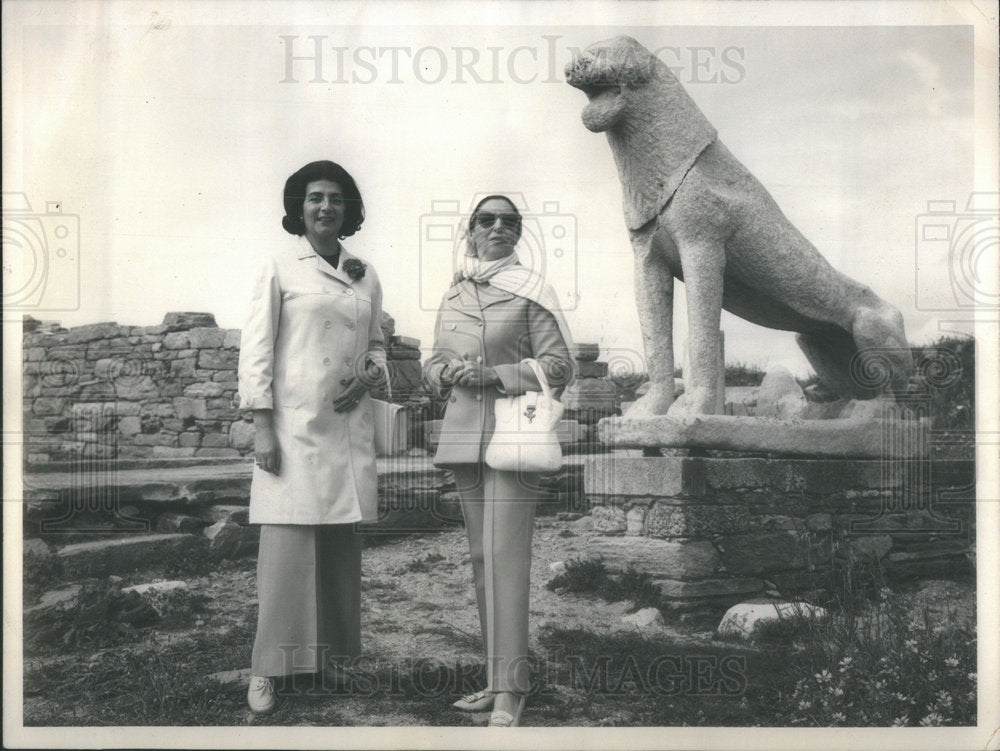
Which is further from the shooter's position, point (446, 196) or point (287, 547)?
point (446, 196)

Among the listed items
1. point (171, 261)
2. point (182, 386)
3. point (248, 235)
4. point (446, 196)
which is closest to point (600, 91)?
point (446, 196)

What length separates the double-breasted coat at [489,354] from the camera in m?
4.14

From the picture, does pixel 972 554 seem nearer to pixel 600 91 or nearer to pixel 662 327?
pixel 662 327

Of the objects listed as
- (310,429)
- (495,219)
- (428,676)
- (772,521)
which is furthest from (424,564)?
(495,219)

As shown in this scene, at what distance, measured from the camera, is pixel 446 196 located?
207 inches

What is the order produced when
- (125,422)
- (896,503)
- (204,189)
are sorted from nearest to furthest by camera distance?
(896,503) → (204,189) → (125,422)

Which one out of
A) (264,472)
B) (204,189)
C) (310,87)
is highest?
(310,87)

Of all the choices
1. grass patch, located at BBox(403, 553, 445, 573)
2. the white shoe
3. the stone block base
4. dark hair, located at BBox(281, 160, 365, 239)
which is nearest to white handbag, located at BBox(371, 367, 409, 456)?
dark hair, located at BBox(281, 160, 365, 239)

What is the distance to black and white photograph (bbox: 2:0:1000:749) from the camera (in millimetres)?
4238

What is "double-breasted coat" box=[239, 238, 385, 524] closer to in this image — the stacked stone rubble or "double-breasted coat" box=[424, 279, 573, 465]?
"double-breasted coat" box=[424, 279, 573, 465]

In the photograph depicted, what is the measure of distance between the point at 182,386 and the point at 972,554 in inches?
218

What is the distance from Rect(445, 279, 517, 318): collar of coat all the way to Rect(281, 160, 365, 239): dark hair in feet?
1.87

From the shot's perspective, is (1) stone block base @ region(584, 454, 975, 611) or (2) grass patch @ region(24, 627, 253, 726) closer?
(2) grass patch @ region(24, 627, 253, 726)

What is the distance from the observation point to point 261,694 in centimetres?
426
